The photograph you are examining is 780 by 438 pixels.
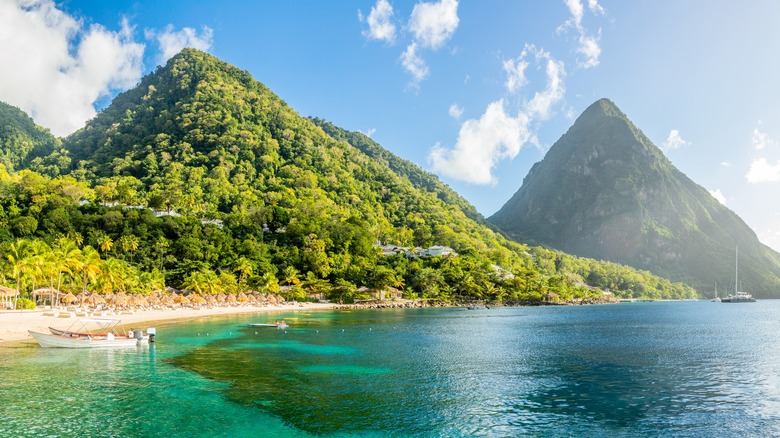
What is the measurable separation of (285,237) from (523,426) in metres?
109

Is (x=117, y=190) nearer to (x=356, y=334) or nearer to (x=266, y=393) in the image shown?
(x=356, y=334)

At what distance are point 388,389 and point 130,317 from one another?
45.9 meters

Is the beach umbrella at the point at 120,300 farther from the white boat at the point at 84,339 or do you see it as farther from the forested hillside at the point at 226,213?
the white boat at the point at 84,339

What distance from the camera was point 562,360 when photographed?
34875mm

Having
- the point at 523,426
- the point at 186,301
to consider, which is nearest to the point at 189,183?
the point at 186,301

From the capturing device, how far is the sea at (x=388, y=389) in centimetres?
1822

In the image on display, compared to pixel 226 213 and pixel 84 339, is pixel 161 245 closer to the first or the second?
pixel 226 213

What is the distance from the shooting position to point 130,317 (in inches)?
2265

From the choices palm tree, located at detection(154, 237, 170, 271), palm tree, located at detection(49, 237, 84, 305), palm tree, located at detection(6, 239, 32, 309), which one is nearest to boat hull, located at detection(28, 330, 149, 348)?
palm tree, located at detection(6, 239, 32, 309)

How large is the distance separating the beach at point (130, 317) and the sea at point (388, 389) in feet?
18.6

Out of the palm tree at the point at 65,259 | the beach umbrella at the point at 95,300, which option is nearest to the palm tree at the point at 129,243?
the palm tree at the point at 65,259

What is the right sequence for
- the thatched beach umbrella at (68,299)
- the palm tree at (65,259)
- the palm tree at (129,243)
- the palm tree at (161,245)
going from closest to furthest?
the palm tree at (65,259)
the thatched beach umbrella at (68,299)
the palm tree at (129,243)
the palm tree at (161,245)

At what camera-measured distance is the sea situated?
18.2 metres

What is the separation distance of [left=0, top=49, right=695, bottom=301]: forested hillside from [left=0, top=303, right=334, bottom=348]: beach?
7.99 meters
